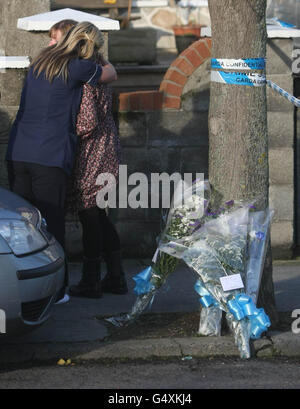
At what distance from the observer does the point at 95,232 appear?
6270 mm

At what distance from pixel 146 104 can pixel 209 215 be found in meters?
2.39

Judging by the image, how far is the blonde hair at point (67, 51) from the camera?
19.3ft

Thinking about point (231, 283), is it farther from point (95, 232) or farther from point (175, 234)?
point (95, 232)

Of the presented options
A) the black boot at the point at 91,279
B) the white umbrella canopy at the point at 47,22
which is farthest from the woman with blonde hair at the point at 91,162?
the white umbrella canopy at the point at 47,22

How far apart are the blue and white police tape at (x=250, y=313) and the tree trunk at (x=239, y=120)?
0.40 meters

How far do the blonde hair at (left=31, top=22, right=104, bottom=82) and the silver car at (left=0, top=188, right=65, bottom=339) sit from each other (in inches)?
44.0

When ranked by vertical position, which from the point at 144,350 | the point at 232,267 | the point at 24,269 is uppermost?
the point at 24,269

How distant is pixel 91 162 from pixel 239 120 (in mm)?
1168

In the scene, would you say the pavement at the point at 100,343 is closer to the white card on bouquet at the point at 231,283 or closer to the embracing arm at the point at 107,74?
the white card on bouquet at the point at 231,283

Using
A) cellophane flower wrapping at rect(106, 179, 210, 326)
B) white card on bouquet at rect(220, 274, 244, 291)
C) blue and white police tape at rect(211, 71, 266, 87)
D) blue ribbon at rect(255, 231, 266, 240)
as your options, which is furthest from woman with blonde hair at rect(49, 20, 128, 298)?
white card on bouquet at rect(220, 274, 244, 291)

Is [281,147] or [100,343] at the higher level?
[281,147]

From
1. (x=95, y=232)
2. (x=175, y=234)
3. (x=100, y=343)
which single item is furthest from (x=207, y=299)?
(x=95, y=232)
